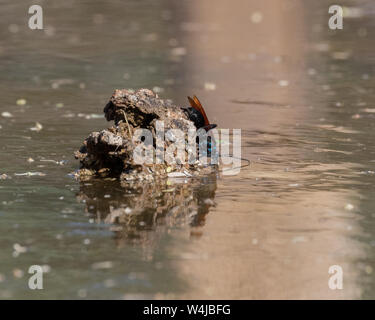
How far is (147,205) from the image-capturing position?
21.2ft

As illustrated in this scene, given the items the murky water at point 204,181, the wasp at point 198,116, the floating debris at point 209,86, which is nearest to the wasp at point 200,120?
the wasp at point 198,116

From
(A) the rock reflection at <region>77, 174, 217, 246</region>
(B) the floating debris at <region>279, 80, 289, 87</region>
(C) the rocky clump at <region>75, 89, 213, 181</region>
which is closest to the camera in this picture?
(A) the rock reflection at <region>77, 174, 217, 246</region>

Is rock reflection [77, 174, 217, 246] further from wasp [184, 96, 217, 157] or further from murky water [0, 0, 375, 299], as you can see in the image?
wasp [184, 96, 217, 157]

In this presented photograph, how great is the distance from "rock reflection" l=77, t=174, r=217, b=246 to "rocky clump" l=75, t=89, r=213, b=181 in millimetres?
138

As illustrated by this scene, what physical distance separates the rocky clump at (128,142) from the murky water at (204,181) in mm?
198

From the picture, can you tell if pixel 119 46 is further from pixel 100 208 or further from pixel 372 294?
pixel 372 294

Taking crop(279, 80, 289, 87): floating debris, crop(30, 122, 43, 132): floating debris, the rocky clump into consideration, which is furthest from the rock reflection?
crop(279, 80, 289, 87): floating debris

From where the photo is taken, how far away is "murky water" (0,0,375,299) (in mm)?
5160

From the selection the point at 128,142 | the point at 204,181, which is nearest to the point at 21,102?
the point at 128,142

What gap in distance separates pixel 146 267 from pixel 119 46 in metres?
9.84

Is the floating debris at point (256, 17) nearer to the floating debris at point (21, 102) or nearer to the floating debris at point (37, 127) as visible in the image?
the floating debris at point (21, 102)

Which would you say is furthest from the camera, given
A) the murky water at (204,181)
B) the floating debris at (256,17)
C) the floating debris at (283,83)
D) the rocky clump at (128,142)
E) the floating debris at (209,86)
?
the floating debris at (256,17)

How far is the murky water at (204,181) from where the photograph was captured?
5.16 m

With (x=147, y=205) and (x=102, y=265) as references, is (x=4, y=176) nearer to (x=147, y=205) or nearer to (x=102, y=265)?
(x=147, y=205)
